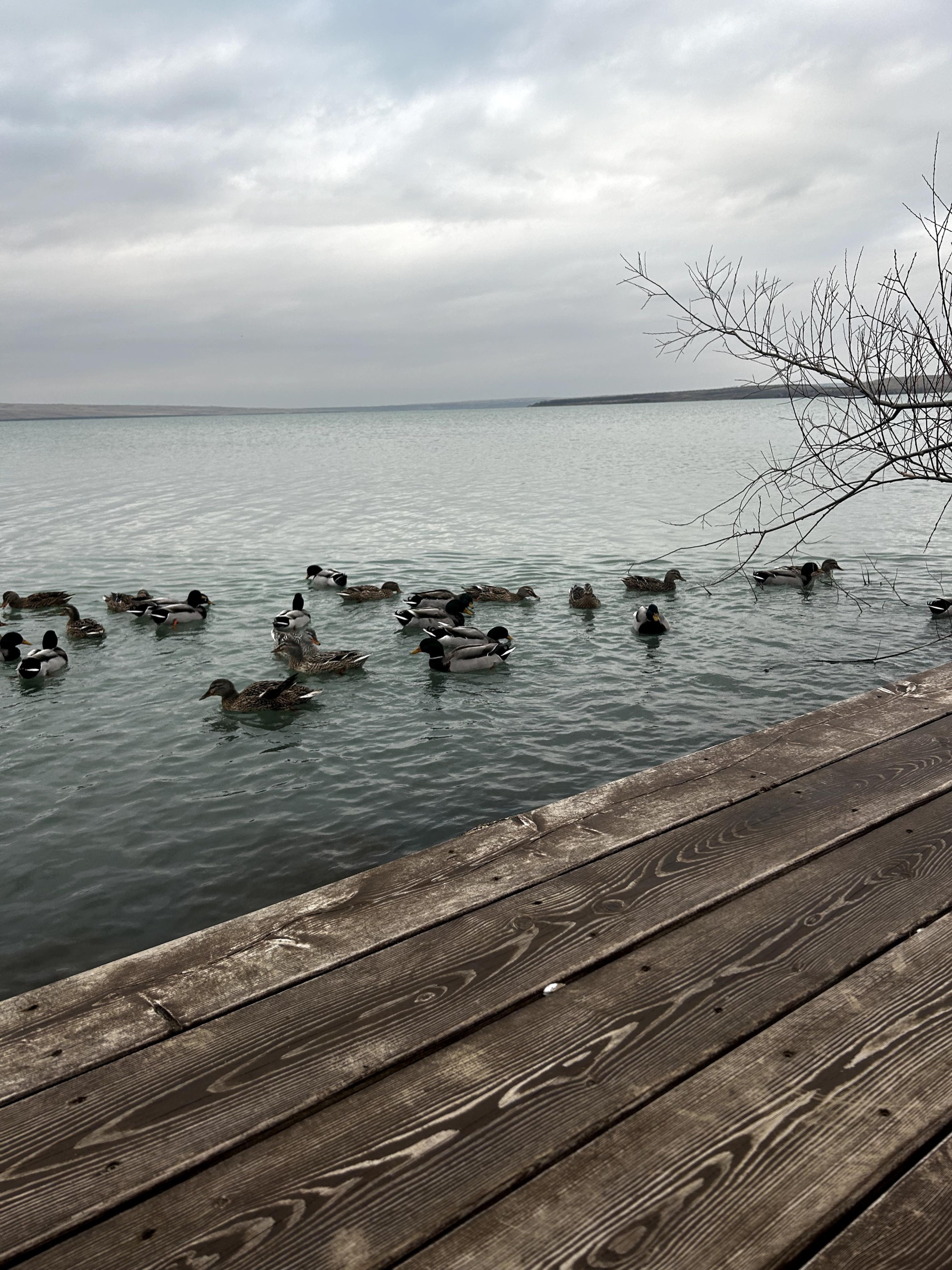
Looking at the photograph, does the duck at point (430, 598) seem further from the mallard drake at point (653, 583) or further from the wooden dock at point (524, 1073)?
the wooden dock at point (524, 1073)

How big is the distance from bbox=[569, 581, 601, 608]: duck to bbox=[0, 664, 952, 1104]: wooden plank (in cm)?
1244

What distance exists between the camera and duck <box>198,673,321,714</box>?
12188 mm

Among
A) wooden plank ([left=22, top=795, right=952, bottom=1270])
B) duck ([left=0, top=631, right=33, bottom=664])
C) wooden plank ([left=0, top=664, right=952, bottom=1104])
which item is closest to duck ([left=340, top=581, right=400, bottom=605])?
duck ([left=0, top=631, right=33, bottom=664])

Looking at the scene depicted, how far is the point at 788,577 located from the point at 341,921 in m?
17.6

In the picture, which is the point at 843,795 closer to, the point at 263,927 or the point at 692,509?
the point at 263,927

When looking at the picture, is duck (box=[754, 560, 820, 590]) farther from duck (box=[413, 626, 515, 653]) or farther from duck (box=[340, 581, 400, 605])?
duck (box=[340, 581, 400, 605])

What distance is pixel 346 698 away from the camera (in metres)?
13.0

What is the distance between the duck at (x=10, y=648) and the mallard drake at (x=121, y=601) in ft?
10.7

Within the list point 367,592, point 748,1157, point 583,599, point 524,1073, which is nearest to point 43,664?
point 367,592

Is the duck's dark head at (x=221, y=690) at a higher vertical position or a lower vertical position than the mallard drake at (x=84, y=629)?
lower

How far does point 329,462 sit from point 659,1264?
71891 mm

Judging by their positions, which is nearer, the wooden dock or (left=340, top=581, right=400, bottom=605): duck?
the wooden dock

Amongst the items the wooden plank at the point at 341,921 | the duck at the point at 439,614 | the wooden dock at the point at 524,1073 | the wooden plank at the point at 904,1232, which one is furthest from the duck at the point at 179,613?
the wooden plank at the point at 904,1232

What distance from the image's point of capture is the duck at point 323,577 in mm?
20609
